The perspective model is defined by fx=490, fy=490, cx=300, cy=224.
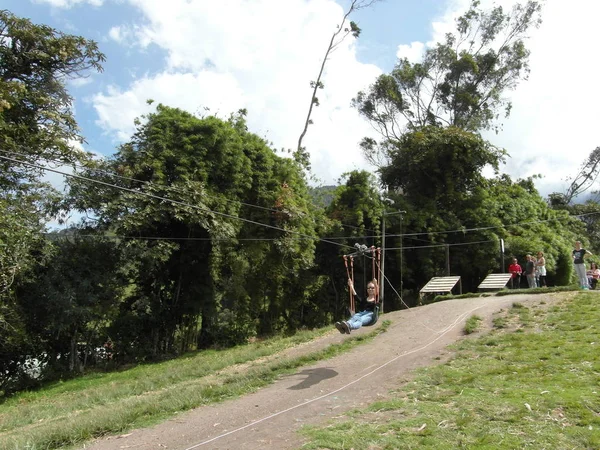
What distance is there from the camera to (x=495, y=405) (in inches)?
239

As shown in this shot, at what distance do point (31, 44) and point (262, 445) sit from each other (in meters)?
12.5

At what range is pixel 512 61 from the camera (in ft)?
100.0

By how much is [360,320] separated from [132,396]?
4.76 metres

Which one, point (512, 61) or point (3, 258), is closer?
point (3, 258)

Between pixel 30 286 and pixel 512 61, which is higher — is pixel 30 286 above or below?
below

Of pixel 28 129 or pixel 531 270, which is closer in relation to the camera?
pixel 28 129

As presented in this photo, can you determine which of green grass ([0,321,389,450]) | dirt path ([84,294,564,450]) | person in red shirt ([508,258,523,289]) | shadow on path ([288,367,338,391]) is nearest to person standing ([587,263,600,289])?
person in red shirt ([508,258,523,289])

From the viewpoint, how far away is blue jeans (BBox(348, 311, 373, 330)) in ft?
30.7

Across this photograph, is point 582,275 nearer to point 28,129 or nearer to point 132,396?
point 132,396

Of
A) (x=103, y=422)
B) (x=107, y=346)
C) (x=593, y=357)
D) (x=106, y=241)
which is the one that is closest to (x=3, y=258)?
(x=106, y=241)

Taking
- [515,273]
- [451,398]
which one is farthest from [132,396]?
[515,273]

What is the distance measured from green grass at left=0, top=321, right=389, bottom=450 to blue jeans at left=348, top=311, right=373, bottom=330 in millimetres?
1490

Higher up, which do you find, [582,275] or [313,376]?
[582,275]

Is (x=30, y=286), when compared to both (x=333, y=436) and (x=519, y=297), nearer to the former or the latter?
(x=333, y=436)
